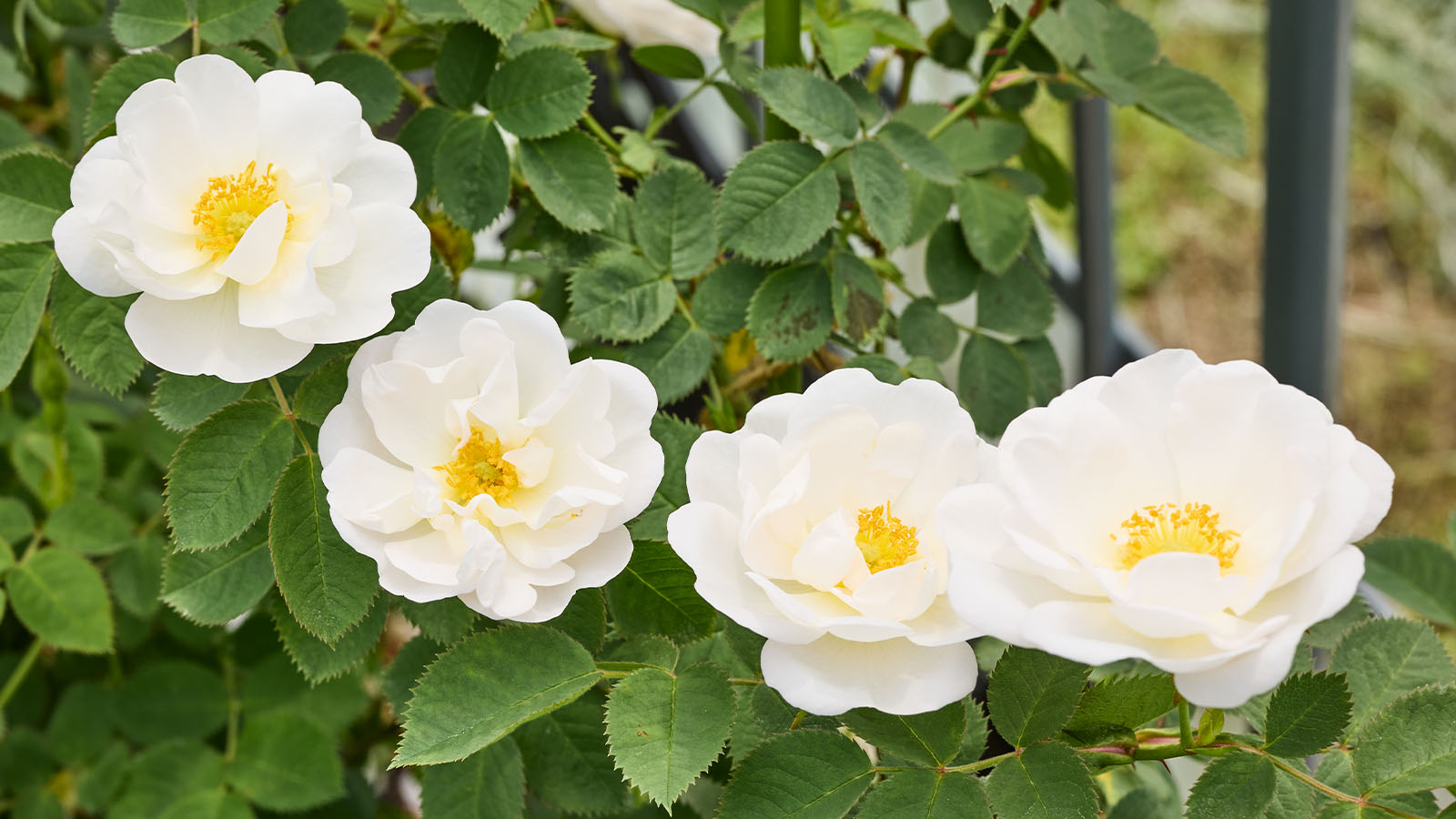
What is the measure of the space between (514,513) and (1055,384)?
1.13 feet

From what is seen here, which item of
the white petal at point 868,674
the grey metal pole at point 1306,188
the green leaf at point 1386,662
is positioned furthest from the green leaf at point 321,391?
the grey metal pole at point 1306,188

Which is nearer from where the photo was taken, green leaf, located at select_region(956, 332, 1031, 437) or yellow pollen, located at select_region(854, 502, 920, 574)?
yellow pollen, located at select_region(854, 502, 920, 574)

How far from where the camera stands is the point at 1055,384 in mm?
658

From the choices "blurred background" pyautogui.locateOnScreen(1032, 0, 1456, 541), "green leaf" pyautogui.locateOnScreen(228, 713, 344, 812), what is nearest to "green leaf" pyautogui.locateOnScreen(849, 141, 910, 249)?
"green leaf" pyautogui.locateOnScreen(228, 713, 344, 812)

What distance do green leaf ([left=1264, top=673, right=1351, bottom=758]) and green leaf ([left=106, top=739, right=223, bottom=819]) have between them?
65cm

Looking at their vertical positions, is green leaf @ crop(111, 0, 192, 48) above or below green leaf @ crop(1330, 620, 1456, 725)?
above

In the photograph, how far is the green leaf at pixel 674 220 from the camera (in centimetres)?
57

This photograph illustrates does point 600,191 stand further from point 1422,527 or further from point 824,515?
point 1422,527

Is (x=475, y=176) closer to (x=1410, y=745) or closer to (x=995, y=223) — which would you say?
(x=995, y=223)

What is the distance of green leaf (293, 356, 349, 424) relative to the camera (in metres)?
0.49

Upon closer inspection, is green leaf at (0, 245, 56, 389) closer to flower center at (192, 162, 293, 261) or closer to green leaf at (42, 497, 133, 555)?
flower center at (192, 162, 293, 261)

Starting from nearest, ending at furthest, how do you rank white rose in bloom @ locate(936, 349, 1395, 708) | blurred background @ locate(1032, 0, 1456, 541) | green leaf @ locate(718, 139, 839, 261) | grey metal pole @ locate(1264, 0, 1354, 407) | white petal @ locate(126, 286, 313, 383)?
white rose in bloom @ locate(936, 349, 1395, 708) → white petal @ locate(126, 286, 313, 383) → green leaf @ locate(718, 139, 839, 261) → grey metal pole @ locate(1264, 0, 1354, 407) → blurred background @ locate(1032, 0, 1456, 541)

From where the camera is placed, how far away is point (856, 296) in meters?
0.57

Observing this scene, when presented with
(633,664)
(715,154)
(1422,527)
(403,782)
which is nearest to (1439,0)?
(1422,527)
